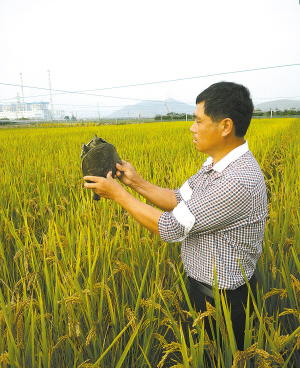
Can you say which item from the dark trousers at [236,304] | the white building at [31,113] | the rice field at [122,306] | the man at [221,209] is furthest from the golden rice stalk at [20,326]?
the white building at [31,113]

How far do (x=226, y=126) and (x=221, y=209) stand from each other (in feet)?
1.09

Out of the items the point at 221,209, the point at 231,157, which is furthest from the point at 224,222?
the point at 231,157

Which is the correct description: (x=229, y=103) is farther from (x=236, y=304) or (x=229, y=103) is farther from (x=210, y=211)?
(x=236, y=304)

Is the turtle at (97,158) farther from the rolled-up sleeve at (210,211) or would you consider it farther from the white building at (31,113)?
the white building at (31,113)

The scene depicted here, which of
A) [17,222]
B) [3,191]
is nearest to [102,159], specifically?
[17,222]

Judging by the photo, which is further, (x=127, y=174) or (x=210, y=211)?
(x=127, y=174)

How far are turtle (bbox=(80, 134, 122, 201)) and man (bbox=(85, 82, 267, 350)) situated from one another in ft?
0.13

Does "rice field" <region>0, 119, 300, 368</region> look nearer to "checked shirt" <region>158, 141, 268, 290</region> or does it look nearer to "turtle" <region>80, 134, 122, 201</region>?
"checked shirt" <region>158, 141, 268, 290</region>

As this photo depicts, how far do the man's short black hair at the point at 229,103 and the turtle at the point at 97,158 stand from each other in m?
0.43

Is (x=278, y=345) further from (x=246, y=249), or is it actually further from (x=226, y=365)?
(x=246, y=249)

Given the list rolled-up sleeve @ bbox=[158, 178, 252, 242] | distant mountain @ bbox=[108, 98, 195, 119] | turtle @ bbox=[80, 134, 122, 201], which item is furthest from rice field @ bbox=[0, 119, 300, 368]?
distant mountain @ bbox=[108, 98, 195, 119]

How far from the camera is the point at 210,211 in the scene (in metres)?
1.06

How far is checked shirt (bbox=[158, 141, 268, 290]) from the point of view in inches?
41.8

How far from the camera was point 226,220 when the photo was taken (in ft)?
3.59
